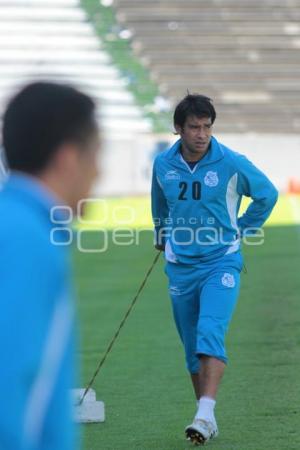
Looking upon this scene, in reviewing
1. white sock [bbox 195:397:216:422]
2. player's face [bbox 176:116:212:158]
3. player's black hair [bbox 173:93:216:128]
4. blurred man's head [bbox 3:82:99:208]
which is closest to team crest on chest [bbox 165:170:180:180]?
player's face [bbox 176:116:212:158]

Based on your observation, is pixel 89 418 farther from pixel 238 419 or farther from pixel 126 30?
pixel 126 30

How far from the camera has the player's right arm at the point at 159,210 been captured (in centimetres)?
774

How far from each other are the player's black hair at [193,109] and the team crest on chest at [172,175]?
29cm

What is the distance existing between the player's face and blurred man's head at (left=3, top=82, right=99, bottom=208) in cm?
475

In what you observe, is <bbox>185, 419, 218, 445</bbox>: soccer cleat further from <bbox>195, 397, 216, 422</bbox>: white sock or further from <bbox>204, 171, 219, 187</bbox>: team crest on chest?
<bbox>204, 171, 219, 187</bbox>: team crest on chest

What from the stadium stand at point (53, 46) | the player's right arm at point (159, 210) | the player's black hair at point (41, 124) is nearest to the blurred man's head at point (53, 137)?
the player's black hair at point (41, 124)

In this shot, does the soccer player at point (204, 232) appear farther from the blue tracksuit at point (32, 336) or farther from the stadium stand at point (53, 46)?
the stadium stand at point (53, 46)

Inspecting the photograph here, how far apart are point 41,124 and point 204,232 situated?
4.95 meters

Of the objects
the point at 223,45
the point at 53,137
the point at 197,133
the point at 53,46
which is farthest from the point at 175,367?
the point at 53,46

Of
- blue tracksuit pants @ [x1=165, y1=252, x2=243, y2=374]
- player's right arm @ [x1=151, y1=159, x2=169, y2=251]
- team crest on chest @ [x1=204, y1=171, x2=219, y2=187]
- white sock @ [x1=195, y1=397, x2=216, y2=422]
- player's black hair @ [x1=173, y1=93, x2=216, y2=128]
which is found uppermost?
player's black hair @ [x1=173, y1=93, x2=216, y2=128]

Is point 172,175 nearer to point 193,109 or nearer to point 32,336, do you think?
point 193,109

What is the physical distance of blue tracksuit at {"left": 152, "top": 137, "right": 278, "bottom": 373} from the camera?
7324mm

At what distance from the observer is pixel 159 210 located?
7.84m

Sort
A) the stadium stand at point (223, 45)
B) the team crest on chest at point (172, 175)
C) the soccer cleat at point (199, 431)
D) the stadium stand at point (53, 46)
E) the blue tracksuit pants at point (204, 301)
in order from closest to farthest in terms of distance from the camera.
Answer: the soccer cleat at point (199, 431)
the blue tracksuit pants at point (204, 301)
the team crest on chest at point (172, 175)
the stadium stand at point (223, 45)
the stadium stand at point (53, 46)
